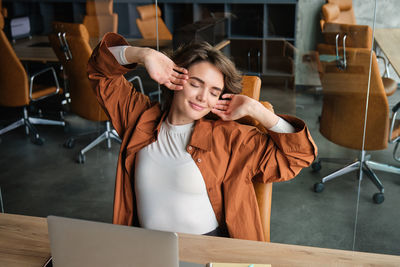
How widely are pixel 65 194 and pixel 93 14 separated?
1149 mm

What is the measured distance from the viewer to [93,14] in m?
2.80

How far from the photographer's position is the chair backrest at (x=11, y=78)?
2926mm

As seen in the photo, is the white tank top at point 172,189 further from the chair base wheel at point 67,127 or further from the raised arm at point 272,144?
the chair base wheel at point 67,127

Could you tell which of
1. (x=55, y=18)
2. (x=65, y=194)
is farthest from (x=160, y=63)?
(x=65, y=194)

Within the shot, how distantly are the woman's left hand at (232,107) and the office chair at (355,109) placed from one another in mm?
805

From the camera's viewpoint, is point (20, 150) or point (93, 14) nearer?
point (93, 14)

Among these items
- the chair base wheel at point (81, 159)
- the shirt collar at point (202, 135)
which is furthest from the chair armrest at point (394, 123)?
the chair base wheel at point (81, 159)

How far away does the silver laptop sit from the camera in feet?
3.85

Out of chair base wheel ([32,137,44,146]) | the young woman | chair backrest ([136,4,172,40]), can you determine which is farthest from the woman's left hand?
chair base wheel ([32,137,44,146])

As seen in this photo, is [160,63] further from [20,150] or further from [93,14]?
[20,150]

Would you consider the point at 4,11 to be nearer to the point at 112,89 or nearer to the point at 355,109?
the point at 112,89

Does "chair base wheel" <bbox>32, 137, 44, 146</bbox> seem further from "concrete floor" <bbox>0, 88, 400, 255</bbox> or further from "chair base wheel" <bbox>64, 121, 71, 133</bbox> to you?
"chair base wheel" <bbox>64, 121, 71, 133</bbox>

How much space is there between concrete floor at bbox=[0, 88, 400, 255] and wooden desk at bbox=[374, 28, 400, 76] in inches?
15.8

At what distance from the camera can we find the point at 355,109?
2410 mm
